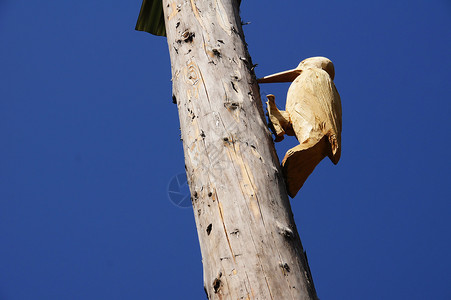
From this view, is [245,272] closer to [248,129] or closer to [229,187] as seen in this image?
[229,187]

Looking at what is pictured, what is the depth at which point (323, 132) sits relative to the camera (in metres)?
2.57

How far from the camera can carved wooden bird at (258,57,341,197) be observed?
2334 millimetres

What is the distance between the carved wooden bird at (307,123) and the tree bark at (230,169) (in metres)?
0.16

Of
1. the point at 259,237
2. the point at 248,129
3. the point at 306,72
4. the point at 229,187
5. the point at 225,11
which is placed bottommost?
the point at 259,237

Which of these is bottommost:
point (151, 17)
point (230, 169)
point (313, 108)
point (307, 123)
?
point (230, 169)

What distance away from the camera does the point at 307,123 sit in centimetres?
257

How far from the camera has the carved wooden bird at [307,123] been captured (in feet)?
7.66

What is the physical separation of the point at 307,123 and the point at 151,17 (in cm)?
185

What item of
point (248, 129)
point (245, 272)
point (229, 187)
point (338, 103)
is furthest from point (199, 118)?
point (338, 103)

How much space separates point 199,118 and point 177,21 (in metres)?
0.87

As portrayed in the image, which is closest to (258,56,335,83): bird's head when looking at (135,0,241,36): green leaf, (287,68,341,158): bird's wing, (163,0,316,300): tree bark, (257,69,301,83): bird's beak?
(257,69,301,83): bird's beak

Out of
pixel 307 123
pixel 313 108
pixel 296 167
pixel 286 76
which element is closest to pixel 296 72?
pixel 286 76

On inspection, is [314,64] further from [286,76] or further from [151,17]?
[151,17]

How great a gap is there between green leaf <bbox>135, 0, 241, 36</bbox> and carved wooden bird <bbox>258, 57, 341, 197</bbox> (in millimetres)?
1266
